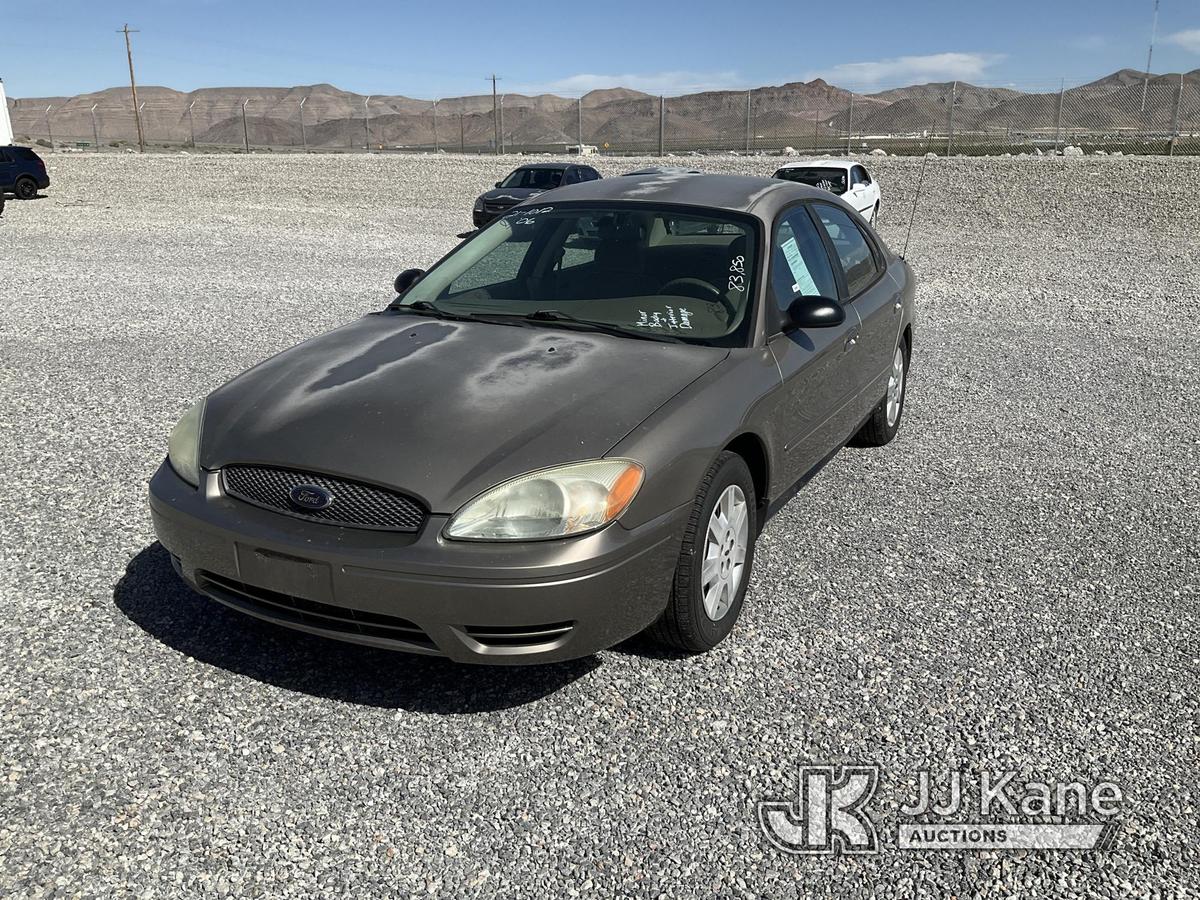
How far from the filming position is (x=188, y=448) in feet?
11.2

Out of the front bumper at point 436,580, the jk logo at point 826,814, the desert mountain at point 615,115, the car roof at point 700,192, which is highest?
the desert mountain at point 615,115

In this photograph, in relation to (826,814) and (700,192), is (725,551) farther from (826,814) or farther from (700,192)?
(700,192)

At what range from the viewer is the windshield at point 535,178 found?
21.3m

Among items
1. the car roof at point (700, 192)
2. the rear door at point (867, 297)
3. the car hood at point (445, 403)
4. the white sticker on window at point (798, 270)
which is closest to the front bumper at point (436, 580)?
the car hood at point (445, 403)

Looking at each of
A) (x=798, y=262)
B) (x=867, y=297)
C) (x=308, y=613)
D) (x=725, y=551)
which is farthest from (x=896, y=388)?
(x=308, y=613)

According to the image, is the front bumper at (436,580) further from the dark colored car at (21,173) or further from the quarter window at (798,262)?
the dark colored car at (21,173)

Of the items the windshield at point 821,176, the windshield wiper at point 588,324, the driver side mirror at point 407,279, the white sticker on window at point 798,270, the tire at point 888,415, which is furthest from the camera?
the windshield at point 821,176

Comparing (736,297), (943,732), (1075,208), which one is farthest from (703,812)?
(1075,208)

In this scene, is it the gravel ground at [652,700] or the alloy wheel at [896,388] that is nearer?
the gravel ground at [652,700]

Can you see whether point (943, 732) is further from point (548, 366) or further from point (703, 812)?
point (548, 366)

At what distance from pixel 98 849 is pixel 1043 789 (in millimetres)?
2574

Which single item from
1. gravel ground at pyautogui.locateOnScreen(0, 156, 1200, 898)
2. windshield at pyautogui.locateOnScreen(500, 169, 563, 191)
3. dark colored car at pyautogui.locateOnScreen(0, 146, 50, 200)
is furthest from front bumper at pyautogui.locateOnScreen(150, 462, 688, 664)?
dark colored car at pyautogui.locateOnScreen(0, 146, 50, 200)

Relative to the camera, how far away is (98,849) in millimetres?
2561

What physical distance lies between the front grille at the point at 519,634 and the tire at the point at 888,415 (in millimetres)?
3268
